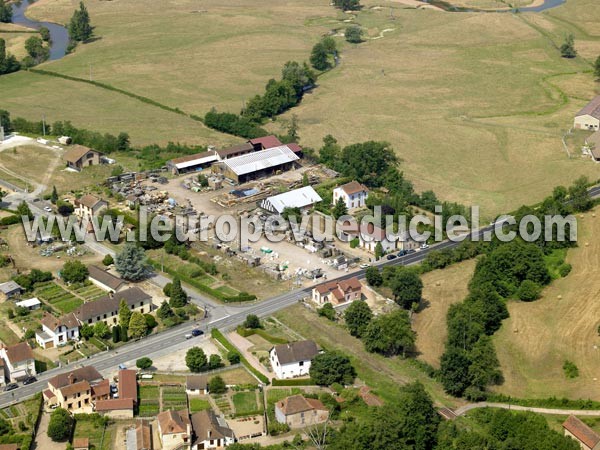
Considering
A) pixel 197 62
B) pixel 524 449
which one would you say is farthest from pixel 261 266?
pixel 197 62

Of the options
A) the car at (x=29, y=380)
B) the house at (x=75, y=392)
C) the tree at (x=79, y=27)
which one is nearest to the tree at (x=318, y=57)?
the tree at (x=79, y=27)

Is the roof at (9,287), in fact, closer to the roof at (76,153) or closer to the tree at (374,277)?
the roof at (76,153)

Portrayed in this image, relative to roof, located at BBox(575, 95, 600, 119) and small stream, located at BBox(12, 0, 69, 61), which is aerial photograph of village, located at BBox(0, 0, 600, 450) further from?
small stream, located at BBox(12, 0, 69, 61)

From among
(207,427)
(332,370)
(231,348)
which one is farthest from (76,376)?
(332,370)

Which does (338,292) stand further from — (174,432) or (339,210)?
(174,432)

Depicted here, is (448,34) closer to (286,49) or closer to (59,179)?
(286,49)

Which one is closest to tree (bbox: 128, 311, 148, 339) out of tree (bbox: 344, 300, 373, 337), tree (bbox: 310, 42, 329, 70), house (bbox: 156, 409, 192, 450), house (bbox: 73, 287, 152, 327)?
house (bbox: 73, 287, 152, 327)
